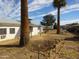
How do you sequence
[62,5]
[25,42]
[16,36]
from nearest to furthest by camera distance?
[25,42], [16,36], [62,5]

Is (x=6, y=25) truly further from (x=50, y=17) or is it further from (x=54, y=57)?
(x=50, y=17)

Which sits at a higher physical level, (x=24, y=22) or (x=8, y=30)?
(x=24, y=22)

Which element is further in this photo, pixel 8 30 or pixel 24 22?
pixel 8 30

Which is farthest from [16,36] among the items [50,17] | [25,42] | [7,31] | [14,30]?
[50,17]

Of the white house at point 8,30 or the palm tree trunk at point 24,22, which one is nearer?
the palm tree trunk at point 24,22

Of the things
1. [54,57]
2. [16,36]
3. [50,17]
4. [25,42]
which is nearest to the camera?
[54,57]

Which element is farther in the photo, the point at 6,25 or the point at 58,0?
the point at 58,0

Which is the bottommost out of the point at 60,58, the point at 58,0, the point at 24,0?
the point at 60,58

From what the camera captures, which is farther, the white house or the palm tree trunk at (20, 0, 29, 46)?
the white house

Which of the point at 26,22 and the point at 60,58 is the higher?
the point at 26,22

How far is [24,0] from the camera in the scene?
819 inches

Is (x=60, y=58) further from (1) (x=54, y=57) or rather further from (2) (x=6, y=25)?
(2) (x=6, y=25)

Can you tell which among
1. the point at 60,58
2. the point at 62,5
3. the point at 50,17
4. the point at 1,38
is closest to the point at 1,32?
the point at 1,38

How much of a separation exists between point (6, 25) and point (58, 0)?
25902mm
